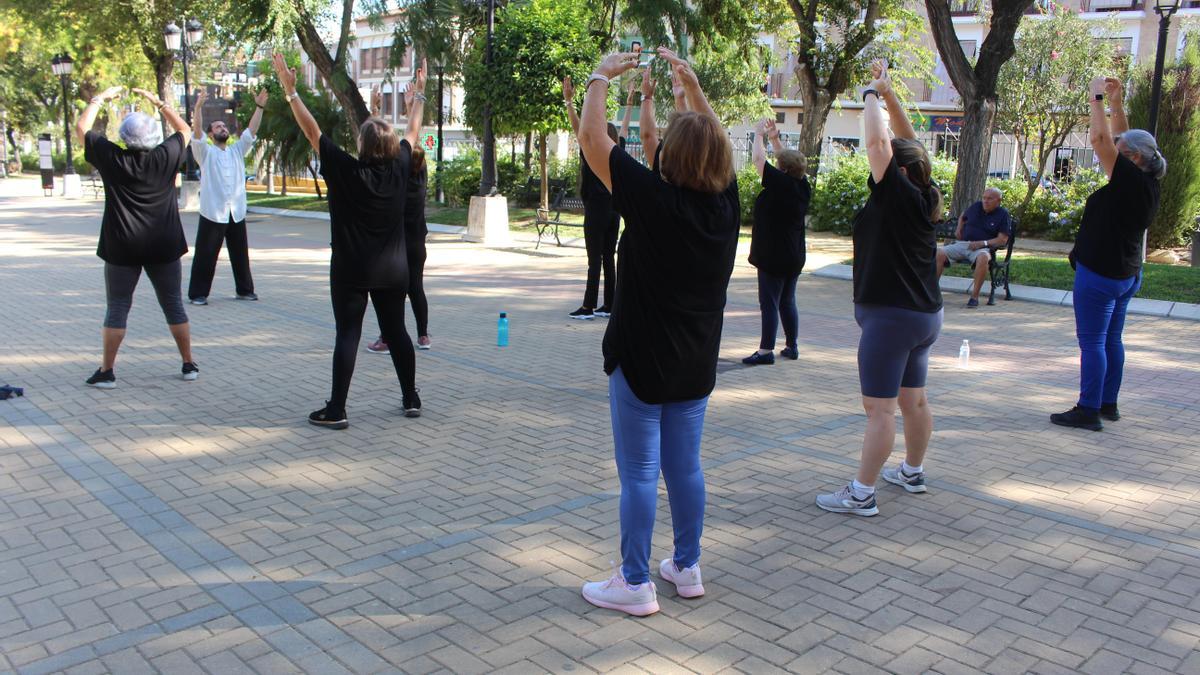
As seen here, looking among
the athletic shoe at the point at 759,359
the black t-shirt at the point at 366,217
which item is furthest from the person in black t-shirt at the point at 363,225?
the athletic shoe at the point at 759,359

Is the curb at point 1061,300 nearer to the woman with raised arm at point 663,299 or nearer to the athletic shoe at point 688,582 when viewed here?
the athletic shoe at point 688,582

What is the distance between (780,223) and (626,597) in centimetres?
477

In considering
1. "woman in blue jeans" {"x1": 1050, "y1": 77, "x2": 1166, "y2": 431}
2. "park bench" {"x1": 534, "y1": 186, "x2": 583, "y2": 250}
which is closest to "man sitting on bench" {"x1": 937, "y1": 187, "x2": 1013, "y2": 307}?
"woman in blue jeans" {"x1": 1050, "y1": 77, "x2": 1166, "y2": 431}

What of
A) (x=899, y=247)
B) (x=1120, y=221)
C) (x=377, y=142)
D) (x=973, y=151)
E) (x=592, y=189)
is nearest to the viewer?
(x=899, y=247)

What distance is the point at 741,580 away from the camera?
13.1 feet

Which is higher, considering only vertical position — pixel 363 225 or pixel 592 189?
pixel 592 189

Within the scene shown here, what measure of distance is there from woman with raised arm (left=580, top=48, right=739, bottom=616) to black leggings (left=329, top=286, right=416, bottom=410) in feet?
8.98

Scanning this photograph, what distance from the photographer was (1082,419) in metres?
6.41

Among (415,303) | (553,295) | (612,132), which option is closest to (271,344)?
(415,303)

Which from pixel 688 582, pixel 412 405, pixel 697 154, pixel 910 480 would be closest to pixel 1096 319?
pixel 910 480

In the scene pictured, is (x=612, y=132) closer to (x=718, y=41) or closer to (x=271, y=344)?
(x=271, y=344)

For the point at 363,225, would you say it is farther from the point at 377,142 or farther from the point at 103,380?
the point at 103,380

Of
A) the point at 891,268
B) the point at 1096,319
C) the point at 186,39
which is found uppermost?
the point at 186,39

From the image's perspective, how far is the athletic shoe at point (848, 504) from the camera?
15.5 ft
